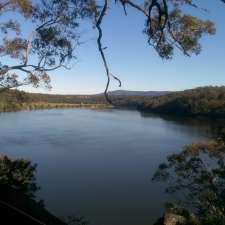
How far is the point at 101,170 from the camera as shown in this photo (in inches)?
663

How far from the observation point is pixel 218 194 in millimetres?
9000

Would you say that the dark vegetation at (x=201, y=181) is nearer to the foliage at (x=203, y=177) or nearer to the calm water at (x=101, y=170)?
the foliage at (x=203, y=177)

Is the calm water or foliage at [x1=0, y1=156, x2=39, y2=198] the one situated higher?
foliage at [x1=0, y1=156, x2=39, y2=198]

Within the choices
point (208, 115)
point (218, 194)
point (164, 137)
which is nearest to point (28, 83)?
point (218, 194)

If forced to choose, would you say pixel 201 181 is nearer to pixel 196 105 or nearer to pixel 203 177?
pixel 203 177

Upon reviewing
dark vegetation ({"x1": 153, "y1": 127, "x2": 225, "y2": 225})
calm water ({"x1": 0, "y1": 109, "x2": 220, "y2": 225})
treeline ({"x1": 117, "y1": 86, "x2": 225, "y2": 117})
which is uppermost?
treeline ({"x1": 117, "y1": 86, "x2": 225, "y2": 117})

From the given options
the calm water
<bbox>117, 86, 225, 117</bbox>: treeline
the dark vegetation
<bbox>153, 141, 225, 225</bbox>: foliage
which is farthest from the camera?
<bbox>117, 86, 225, 117</bbox>: treeline

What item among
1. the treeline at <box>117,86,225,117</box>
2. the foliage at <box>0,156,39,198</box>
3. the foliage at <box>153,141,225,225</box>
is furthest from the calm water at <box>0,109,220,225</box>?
the treeline at <box>117,86,225,117</box>

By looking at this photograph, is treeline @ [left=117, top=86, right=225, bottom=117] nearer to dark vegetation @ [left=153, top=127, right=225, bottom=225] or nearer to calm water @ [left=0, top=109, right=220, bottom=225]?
calm water @ [left=0, top=109, right=220, bottom=225]

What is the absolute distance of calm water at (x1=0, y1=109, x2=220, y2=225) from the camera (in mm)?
12109

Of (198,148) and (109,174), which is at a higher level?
(198,148)

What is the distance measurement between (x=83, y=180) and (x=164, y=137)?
42.2ft

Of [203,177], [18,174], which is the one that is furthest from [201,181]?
[18,174]

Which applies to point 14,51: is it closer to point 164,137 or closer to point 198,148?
point 198,148
